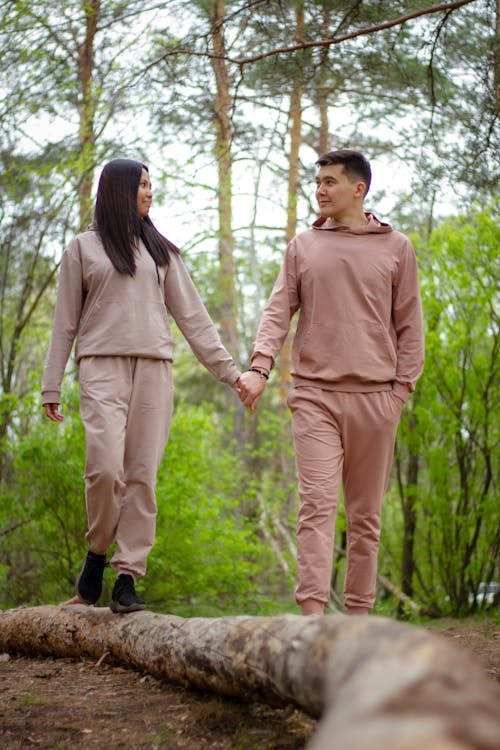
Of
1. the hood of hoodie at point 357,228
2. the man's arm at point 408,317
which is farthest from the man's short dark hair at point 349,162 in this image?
the man's arm at point 408,317

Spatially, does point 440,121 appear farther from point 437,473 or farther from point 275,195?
point 275,195

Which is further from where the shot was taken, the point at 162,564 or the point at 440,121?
the point at 440,121

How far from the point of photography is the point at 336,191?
4.63 metres

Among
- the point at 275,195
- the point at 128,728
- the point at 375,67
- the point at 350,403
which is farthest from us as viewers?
the point at 275,195

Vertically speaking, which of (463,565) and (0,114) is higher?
(0,114)

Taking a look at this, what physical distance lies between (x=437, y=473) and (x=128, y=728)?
5609 millimetres

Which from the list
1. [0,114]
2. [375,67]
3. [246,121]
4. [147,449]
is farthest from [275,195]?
[147,449]

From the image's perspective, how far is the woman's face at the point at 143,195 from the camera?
189 inches

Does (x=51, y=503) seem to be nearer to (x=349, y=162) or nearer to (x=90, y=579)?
(x=90, y=579)

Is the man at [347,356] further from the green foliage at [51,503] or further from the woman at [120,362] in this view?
the green foliage at [51,503]

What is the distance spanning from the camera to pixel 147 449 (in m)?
4.59

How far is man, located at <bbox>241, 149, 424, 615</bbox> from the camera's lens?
4.30 metres

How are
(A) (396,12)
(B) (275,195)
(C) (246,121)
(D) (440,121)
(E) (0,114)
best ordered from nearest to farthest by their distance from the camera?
1. (A) (396,12)
2. (D) (440,121)
3. (E) (0,114)
4. (C) (246,121)
5. (B) (275,195)

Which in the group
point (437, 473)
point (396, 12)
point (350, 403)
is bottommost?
point (437, 473)
